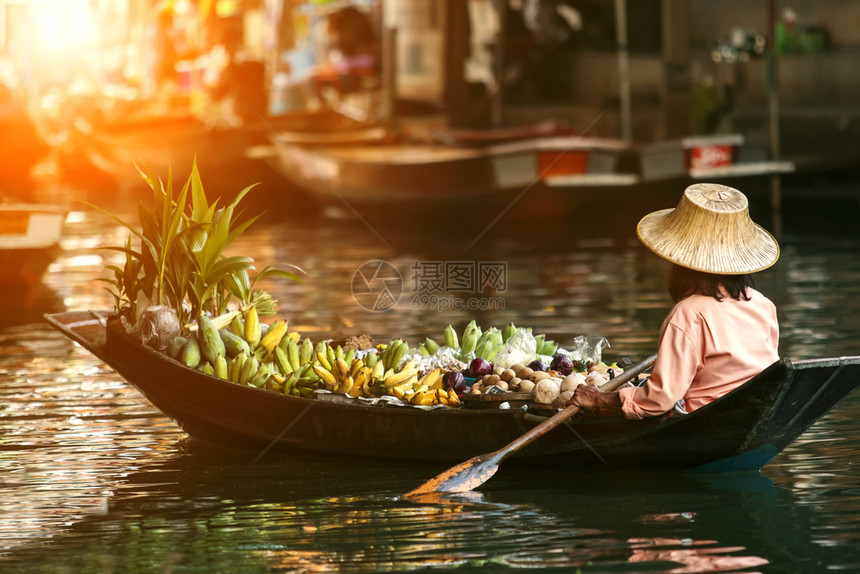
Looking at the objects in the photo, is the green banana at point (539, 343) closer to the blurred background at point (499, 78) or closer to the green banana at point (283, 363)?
the green banana at point (283, 363)

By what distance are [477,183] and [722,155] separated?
2811 millimetres

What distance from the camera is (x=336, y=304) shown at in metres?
10.0

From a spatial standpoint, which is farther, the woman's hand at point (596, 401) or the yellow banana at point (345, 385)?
the yellow banana at point (345, 385)

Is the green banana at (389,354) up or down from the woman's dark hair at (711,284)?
down

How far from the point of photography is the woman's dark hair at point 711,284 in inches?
170

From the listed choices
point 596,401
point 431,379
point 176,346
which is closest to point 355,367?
point 431,379

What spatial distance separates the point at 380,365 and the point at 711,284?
4.95 ft

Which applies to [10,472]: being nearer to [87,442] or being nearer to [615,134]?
[87,442]

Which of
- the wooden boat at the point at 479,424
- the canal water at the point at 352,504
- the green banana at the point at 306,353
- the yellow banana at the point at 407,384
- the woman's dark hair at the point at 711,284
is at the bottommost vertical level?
the canal water at the point at 352,504

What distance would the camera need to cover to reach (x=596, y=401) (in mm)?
4516

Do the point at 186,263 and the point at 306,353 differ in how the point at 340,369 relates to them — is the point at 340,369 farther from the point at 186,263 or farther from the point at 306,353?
the point at 186,263

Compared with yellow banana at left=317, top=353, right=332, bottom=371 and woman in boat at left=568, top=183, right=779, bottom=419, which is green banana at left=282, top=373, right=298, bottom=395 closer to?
yellow banana at left=317, top=353, right=332, bottom=371

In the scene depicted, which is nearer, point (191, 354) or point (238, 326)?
point (191, 354)
